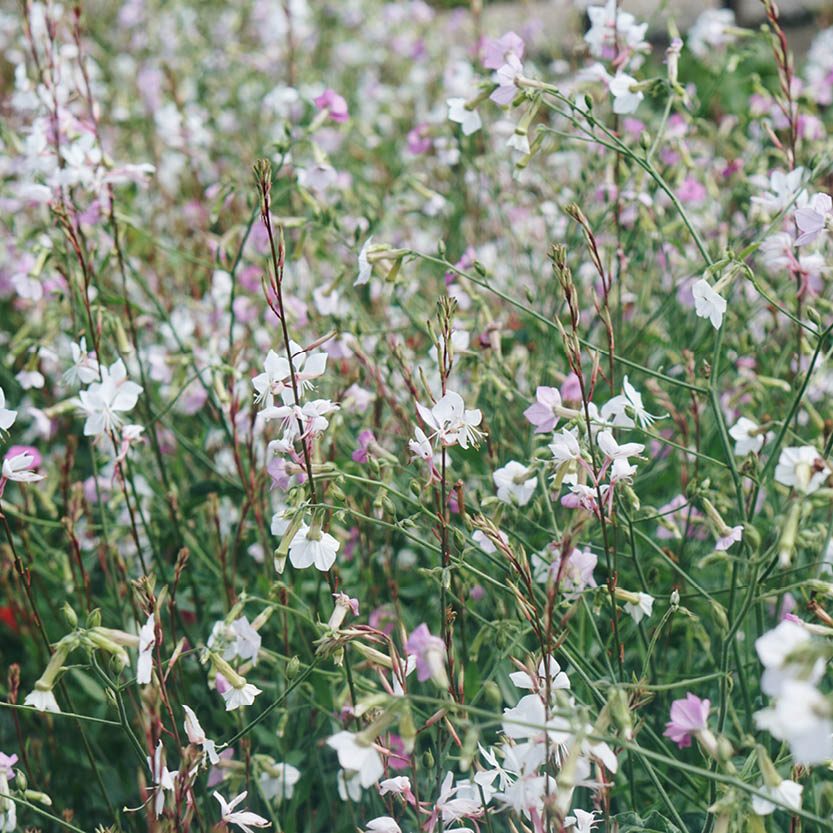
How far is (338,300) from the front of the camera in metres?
1.92

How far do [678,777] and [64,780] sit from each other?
1.02 metres

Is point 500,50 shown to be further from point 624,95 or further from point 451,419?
point 451,419

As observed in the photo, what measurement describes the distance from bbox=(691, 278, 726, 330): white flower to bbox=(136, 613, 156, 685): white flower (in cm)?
69

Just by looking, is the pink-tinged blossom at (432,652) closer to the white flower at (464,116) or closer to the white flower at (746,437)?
the white flower at (746,437)

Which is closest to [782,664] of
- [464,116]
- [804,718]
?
[804,718]

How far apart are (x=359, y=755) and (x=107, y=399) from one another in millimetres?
654

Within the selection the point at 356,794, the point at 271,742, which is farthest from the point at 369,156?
the point at 356,794

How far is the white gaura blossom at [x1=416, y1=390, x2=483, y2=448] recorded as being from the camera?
107cm

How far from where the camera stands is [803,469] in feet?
2.92

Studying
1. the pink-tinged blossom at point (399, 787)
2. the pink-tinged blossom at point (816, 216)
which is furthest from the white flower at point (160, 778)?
the pink-tinged blossom at point (816, 216)

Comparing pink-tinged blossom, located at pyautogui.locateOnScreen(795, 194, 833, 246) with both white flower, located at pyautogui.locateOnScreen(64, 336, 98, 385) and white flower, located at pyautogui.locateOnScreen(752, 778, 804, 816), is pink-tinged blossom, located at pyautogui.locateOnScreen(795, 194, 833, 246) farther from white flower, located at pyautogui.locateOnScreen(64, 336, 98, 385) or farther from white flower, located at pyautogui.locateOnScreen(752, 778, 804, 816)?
white flower, located at pyautogui.locateOnScreen(64, 336, 98, 385)

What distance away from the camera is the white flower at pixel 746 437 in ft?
3.94

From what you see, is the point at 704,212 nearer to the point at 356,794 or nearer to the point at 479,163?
the point at 479,163

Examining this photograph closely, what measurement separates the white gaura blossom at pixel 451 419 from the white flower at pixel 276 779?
514 mm
